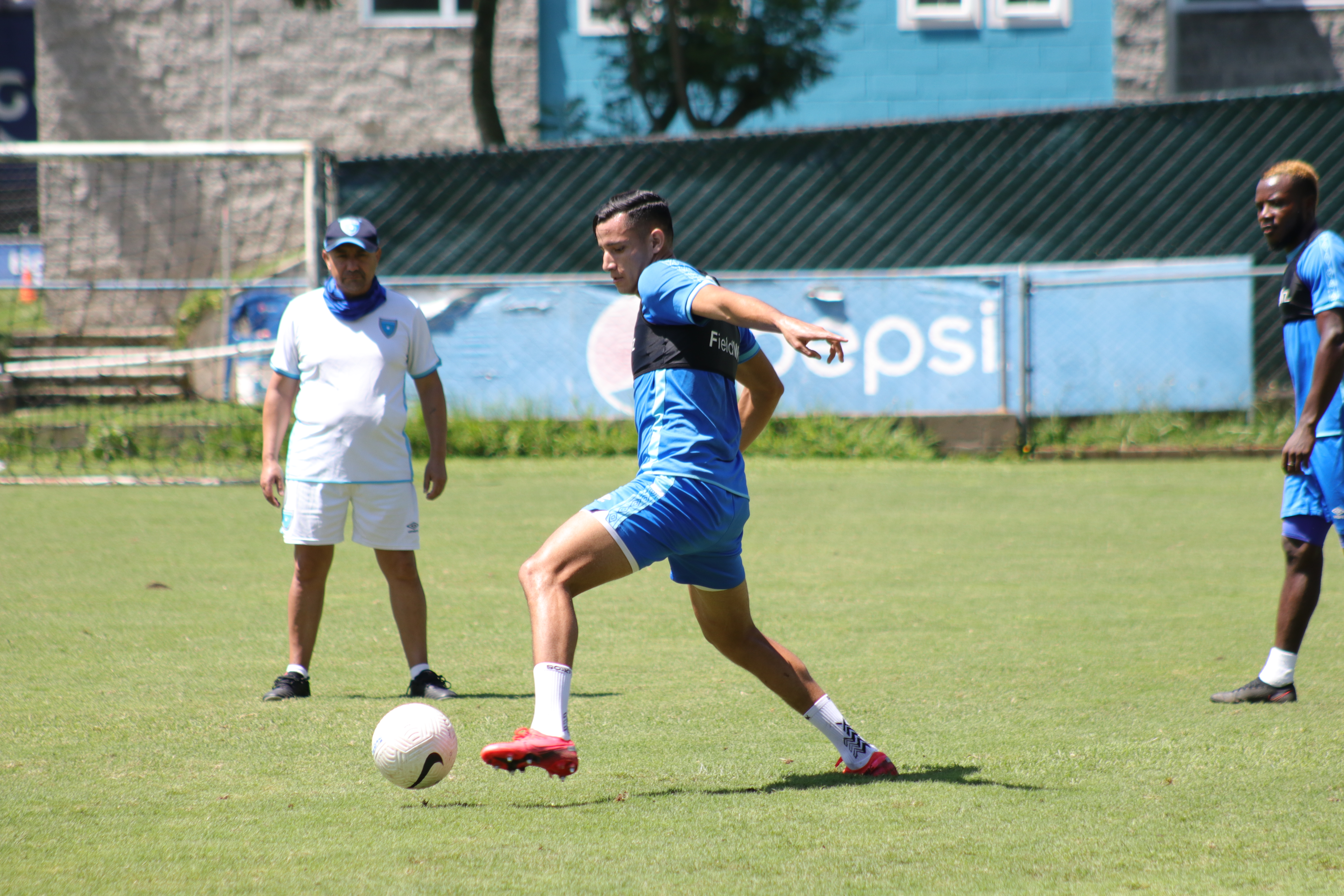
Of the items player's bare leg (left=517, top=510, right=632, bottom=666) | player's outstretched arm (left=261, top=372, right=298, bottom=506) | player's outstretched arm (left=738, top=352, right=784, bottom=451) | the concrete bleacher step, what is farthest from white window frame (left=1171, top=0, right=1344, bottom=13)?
player's bare leg (left=517, top=510, right=632, bottom=666)

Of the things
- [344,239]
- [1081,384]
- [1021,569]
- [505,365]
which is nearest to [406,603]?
[344,239]

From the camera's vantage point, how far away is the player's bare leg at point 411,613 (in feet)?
18.3

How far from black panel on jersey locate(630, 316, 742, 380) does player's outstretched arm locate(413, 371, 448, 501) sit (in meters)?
1.91

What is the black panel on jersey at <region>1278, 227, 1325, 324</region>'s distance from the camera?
5.39 metres

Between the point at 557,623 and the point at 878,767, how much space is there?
1.20 m

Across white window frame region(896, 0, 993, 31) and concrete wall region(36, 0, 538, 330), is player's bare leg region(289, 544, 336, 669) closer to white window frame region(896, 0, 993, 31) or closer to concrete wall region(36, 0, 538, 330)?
concrete wall region(36, 0, 538, 330)

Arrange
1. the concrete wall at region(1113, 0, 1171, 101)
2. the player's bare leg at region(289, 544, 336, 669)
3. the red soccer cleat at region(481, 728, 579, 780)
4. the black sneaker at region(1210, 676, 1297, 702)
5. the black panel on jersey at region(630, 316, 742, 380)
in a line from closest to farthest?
the red soccer cleat at region(481, 728, 579, 780), the black panel on jersey at region(630, 316, 742, 380), the black sneaker at region(1210, 676, 1297, 702), the player's bare leg at region(289, 544, 336, 669), the concrete wall at region(1113, 0, 1171, 101)

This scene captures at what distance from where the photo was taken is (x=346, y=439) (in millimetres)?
5734

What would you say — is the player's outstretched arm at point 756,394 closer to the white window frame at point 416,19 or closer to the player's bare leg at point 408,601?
the player's bare leg at point 408,601

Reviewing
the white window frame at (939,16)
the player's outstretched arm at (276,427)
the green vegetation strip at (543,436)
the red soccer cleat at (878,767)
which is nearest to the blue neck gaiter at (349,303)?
the player's outstretched arm at (276,427)

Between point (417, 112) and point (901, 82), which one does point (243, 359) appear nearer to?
point (417, 112)

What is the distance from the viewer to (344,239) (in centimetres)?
557

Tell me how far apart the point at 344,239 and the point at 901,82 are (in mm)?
18060

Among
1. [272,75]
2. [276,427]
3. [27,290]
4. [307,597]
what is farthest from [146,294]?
[307,597]
